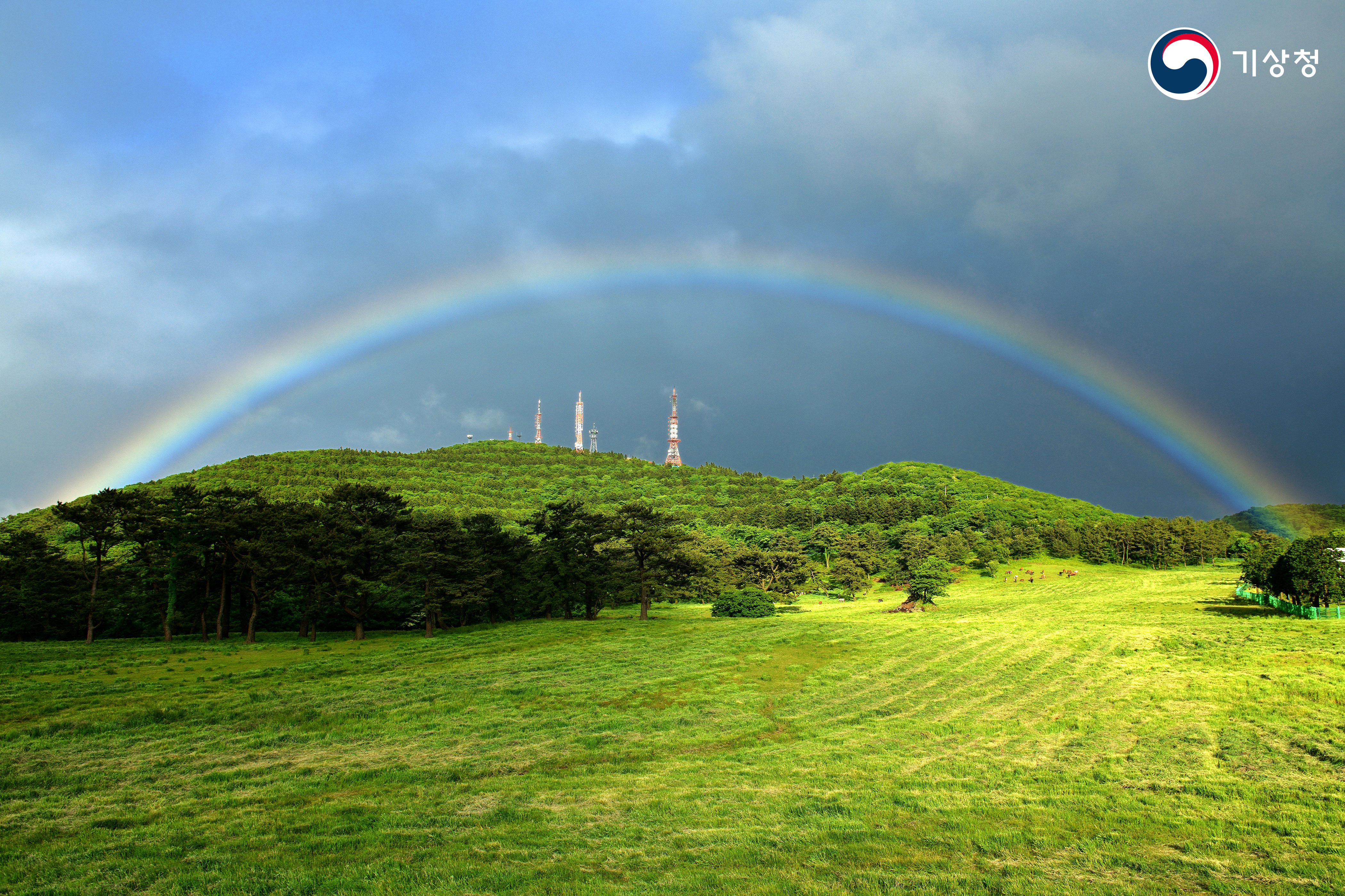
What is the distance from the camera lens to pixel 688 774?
17172mm

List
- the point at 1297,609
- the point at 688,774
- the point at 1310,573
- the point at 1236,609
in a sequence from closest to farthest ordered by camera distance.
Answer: the point at 688,774 → the point at 1310,573 → the point at 1297,609 → the point at 1236,609

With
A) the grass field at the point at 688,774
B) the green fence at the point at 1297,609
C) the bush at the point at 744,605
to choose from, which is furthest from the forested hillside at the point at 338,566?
the green fence at the point at 1297,609

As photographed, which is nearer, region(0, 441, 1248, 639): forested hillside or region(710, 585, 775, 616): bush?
region(0, 441, 1248, 639): forested hillside

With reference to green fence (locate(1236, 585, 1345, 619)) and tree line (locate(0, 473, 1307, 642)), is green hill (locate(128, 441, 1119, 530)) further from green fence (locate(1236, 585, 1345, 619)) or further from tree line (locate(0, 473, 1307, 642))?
green fence (locate(1236, 585, 1345, 619))

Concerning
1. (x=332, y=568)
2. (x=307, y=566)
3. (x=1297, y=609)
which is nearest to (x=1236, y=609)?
(x=1297, y=609)

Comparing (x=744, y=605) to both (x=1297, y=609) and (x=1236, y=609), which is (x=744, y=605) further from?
(x=1297, y=609)

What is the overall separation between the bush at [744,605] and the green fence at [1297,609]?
3798cm

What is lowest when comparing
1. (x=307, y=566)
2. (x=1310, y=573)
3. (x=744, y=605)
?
(x=744, y=605)

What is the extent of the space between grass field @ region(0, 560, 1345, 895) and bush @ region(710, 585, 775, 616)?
27274 mm

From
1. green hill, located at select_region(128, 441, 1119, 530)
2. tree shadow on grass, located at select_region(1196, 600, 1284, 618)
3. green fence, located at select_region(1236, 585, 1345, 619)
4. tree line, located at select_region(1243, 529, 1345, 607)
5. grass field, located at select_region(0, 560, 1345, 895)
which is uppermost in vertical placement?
green hill, located at select_region(128, 441, 1119, 530)

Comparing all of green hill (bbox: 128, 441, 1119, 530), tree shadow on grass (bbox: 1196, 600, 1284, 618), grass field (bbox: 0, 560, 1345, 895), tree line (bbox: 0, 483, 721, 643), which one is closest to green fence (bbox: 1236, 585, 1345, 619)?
tree shadow on grass (bbox: 1196, 600, 1284, 618)

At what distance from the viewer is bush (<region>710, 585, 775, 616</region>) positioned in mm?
64438

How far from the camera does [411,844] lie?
1251cm

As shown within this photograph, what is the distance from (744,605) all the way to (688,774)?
4873 cm
